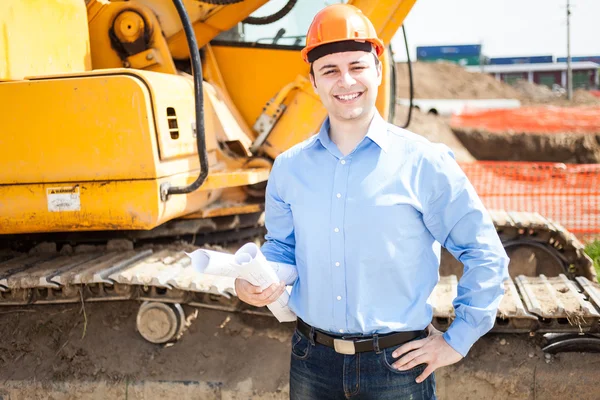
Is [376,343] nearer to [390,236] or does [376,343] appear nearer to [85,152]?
[390,236]

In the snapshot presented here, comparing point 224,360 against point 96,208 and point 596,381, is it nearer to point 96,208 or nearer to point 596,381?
point 96,208

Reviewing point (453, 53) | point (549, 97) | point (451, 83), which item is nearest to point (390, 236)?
point (451, 83)

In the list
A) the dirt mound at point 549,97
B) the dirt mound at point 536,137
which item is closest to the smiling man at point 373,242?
the dirt mound at point 536,137

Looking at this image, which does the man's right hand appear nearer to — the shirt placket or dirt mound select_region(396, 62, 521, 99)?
the shirt placket

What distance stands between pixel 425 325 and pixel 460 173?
20.6 inches

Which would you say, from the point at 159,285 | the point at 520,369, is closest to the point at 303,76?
the point at 159,285

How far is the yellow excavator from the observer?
146 inches

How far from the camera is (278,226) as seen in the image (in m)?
2.41

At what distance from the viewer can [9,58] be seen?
3752 millimetres

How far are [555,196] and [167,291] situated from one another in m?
8.49

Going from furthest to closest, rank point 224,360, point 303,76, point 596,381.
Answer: point 303,76, point 224,360, point 596,381

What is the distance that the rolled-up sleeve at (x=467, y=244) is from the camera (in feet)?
6.73

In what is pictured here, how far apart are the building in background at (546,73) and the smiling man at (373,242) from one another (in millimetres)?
54935

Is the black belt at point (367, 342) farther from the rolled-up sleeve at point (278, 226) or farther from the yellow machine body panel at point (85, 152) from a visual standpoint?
the yellow machine body panel at point (85, 152)
